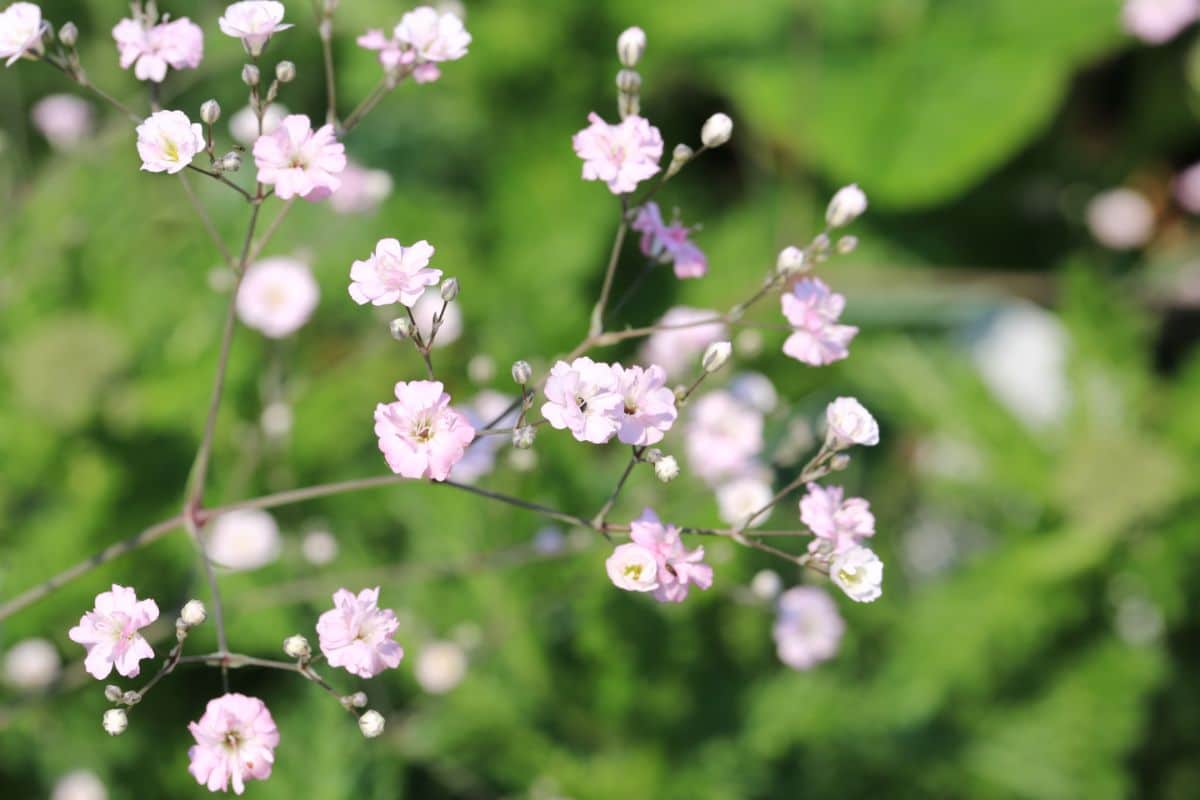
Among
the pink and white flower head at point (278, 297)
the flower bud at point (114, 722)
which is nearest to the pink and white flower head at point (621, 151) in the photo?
the flower bud at point (114, 722)

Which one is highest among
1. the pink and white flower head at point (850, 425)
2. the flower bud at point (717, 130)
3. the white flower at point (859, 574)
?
the flower bud at point (717, 130)

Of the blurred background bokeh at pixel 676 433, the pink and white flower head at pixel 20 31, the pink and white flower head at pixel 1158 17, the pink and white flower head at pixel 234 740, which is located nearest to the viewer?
the pink and white flower head at pixel 234 740

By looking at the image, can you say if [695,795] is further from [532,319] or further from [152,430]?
[152,430]

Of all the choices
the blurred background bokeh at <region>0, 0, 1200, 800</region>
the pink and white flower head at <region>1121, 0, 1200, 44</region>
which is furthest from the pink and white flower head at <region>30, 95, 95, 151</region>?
the pink and white flower head at <region>1121, 0, 1200, 44</region>

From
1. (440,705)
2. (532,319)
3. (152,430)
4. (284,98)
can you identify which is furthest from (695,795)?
(284,98)

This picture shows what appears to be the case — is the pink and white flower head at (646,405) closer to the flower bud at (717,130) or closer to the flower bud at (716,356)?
the flower bud at (716,356)

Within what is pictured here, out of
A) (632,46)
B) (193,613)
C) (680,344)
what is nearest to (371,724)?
(193,613)
